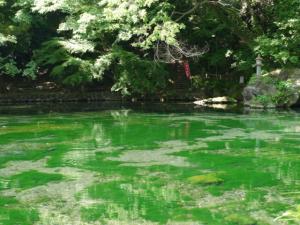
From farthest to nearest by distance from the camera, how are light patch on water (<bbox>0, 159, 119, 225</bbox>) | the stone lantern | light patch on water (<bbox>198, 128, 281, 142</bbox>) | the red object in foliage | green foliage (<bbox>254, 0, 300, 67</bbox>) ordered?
the red object in foliage < the stone lantern < green foliage (<bbox>254, 0, 300, 67</bbox>) < light patch on water (<bbox>198, 128, 281, 142</bbox>) < light patch on water (<bbox>0, 159, 119, 225</bbox>)

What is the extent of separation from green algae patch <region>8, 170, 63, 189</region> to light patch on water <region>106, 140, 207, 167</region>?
1260 millimetres

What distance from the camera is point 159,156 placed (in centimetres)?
861

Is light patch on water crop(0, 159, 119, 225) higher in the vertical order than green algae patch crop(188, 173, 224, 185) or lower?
lower

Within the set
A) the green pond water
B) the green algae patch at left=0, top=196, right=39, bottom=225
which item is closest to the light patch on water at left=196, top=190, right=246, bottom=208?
the green pond water

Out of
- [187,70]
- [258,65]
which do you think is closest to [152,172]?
[258,65]

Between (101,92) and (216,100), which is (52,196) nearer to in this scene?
(216,100)

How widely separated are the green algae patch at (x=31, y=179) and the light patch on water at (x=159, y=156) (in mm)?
1260

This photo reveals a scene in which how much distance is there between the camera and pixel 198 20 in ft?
71.5

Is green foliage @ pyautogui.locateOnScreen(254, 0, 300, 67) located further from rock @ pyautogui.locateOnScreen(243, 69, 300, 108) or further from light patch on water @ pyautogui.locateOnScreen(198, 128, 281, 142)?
light patch on water @ pyautogui.locateOnScreen(198, 128, 281, 142)

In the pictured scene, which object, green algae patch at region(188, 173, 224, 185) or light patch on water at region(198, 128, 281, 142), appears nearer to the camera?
green algae patch at region(188, 173, 224, 185)

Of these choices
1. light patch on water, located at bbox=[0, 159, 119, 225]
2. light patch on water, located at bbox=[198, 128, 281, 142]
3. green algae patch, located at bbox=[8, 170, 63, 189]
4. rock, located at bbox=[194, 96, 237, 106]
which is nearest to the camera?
light patch on water, located at bbox=[0, 159, 119, 225]

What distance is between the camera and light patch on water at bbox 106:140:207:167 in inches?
316

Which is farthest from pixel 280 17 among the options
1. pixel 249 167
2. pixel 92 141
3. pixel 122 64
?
pixel 249 167

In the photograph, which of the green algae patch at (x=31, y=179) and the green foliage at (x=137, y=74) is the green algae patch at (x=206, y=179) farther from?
the green foliage at (x=137, y=74)
